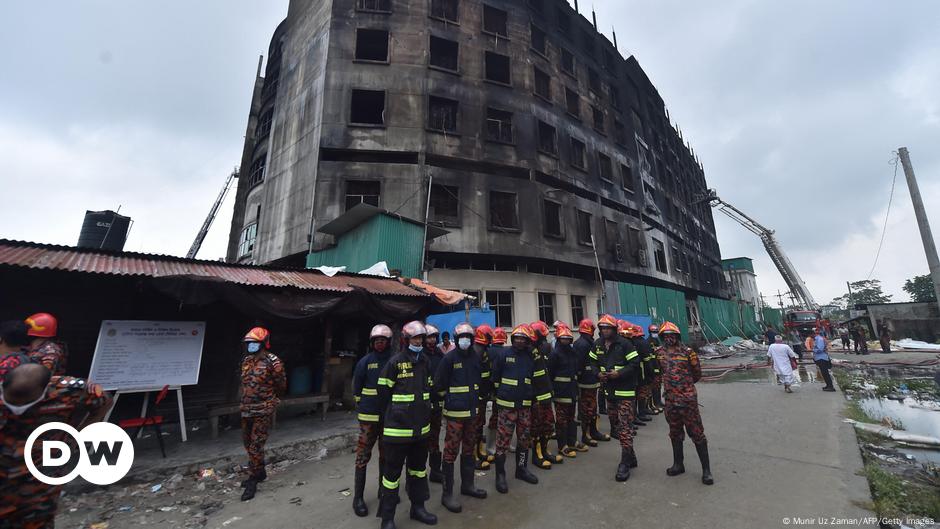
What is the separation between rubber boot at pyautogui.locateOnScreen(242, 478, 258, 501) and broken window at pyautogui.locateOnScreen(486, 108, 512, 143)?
16.6 metres

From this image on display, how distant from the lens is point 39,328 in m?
4.06

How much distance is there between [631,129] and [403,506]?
29522 millimetres

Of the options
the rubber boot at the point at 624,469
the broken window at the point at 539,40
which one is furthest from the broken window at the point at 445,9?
the rubber boot at the point at 624,469

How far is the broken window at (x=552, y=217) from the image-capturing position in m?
17.7

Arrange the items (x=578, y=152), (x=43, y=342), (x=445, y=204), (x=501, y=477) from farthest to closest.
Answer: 1. (x=578, y=152)
2. (x=445, y=204)
3. (x=501, y=477)
4. (x=43, y=342)

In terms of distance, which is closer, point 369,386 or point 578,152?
point 369,386

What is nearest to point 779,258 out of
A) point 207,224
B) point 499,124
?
point 499,124

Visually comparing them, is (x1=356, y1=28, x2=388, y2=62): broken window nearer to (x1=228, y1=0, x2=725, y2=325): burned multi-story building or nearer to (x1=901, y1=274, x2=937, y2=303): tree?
Answer: (x1=228, y1=0, x2=725, y2=325): burned multi-story building

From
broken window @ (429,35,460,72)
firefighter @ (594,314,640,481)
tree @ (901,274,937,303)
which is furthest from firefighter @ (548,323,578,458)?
tree @ (901,274,937,303)

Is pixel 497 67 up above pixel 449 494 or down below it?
above

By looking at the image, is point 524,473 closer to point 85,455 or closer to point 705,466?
point 705,466

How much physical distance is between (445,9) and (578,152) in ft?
35.0

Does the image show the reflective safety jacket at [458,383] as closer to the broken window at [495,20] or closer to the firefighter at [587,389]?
the firefighter at [587,389]

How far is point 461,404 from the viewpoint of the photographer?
172 inches
